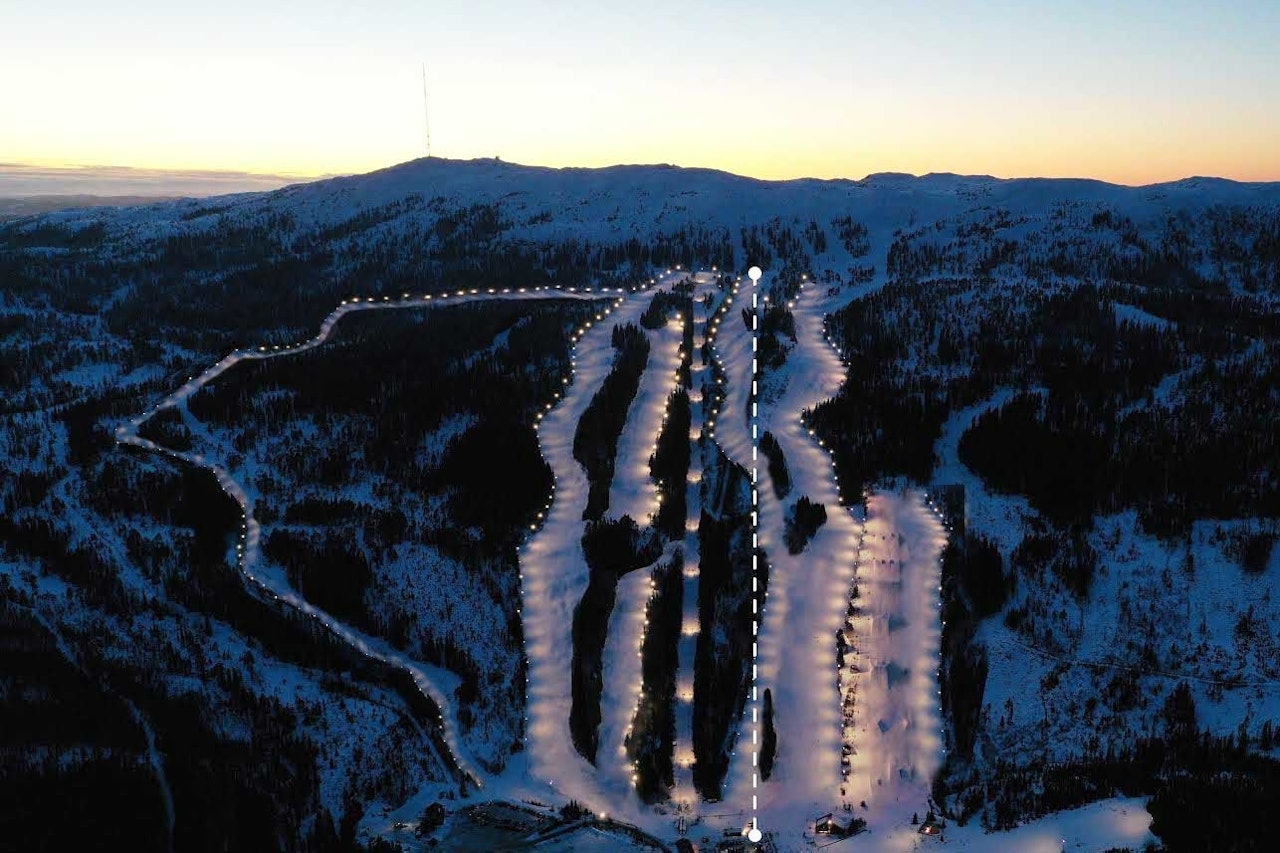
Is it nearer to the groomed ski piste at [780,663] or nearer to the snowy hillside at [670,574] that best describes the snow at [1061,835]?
the groomed ski piste at [780,663]

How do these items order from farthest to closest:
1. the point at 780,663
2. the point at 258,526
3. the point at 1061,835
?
1. the point at 258,526
2. the point at 780,663
3. the point at 1061,835

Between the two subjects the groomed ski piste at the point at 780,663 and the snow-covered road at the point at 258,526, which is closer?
the groomed ski piste at the point at 780,663

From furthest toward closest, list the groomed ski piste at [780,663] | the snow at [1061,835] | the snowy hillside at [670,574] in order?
the snowy hillside at [670,574]
the groomed ski piste at [780,663]
the snow at [1061,835]

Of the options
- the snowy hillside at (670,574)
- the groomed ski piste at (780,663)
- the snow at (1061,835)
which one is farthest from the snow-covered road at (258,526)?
the snow at (1061,835)

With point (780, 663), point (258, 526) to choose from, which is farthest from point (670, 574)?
point (258, 526)

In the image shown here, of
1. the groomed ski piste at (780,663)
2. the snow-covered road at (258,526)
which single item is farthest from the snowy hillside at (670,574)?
the snow-covered road at (258,526)

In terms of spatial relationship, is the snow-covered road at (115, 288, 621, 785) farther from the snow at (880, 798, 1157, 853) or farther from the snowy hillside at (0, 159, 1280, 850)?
the snow at (880, 798, 1157, 853)

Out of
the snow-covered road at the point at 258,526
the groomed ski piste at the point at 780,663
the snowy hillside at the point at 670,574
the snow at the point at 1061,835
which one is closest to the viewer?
the snow at the point at 1061,835

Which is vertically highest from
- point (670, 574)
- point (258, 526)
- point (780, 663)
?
point (670, 574)

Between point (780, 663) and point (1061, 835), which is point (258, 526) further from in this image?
point (1061, 835)

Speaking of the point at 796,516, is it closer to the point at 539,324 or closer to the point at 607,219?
the point at 539,324
